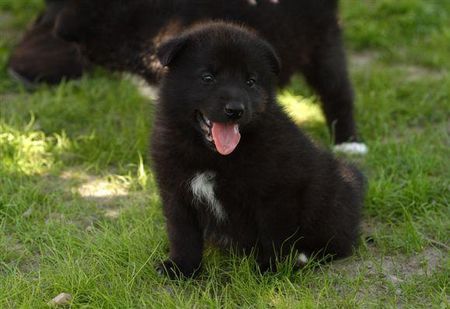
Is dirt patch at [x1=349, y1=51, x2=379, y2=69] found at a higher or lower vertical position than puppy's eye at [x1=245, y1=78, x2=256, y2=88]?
lower

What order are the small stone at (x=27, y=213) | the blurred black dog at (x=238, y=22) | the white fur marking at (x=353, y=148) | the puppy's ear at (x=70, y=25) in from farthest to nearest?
the puppy's ear at (x=70, y=25) → the white fur marking at (x=353, y=148) → the blurred black dog at (x=238, y=22) → the small stone at (x=27, y=213)

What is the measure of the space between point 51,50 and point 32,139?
1.55 metres

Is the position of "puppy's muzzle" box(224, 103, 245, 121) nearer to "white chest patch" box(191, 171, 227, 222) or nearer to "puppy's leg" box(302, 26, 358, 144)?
"white chest patch" box(191, 171, 227, 222)

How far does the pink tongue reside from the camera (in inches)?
147

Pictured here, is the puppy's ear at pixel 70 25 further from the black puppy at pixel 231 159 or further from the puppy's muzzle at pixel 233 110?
the puppy's muzzle at pixel 233 110

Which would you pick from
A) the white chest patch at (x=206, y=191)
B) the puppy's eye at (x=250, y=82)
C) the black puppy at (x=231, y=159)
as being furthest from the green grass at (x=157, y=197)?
the puppy's eye at (x=250, y=82)

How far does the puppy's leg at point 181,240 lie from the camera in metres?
3.94

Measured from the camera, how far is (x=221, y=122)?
371cm

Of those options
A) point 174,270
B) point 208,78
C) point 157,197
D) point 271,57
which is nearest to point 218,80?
point 208,78

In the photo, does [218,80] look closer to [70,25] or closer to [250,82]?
[250,82]

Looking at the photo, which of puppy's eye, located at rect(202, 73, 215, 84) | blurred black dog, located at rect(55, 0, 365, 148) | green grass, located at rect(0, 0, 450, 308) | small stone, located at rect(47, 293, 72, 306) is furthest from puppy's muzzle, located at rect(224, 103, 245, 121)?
blurred black dog, located at rect(55, 0, 365, 148)

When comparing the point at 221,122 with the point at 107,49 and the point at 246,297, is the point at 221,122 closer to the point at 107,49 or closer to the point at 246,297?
the point at 246,297

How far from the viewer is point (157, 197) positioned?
4.77 metres

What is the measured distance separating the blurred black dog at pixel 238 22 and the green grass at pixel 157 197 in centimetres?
39
